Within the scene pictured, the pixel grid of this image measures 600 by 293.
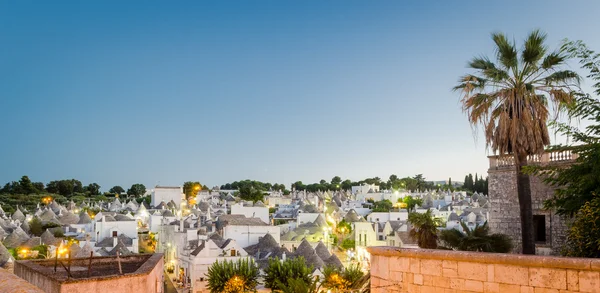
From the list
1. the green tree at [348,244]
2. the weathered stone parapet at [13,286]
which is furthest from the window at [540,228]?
the green tree at [348,244]

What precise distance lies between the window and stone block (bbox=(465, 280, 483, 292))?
10.1m

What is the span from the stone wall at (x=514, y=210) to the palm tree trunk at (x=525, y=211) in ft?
6.27

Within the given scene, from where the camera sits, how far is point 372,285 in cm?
782

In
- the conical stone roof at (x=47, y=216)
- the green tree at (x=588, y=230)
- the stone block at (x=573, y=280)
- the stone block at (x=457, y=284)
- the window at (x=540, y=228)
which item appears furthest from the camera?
the conical stone roof at (x=47, y=216)

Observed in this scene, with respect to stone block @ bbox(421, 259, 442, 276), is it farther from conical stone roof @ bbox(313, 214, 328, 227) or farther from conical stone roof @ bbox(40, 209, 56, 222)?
conical stone roof @ bbox(40, 209, 56, 222)

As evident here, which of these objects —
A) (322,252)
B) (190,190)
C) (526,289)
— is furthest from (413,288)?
(190,190)

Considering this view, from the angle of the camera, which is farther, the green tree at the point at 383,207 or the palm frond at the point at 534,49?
the green tree at the point at 383,207

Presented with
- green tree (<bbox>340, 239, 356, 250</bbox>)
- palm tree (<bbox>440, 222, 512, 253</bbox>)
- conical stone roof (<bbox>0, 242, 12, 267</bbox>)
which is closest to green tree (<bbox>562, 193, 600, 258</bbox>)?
palm tree (<bbox>440, 222, 512, 253</bbox>)

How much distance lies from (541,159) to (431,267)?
9.94m

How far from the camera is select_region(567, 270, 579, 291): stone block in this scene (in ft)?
18.4

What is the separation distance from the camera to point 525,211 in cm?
1341

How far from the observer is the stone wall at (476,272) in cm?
564

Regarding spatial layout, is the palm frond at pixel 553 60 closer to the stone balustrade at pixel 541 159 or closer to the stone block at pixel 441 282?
the stone balustrade at pixel 541 159

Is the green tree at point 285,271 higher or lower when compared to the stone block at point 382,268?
lower
